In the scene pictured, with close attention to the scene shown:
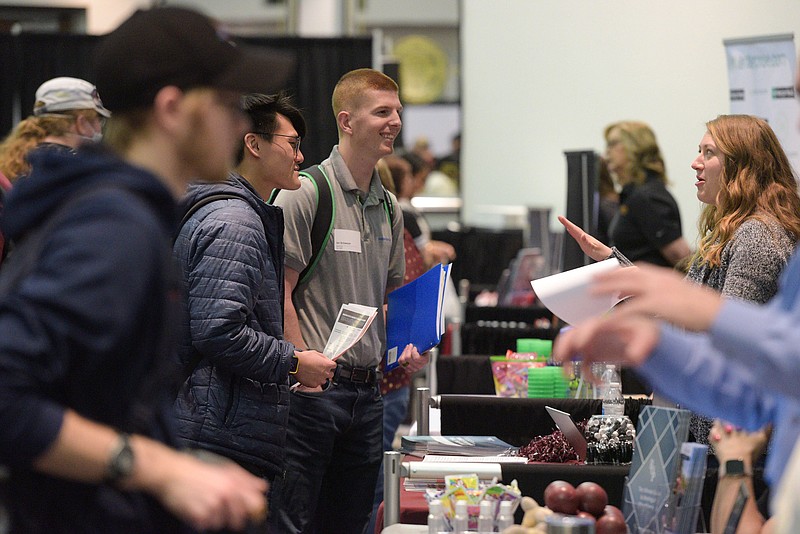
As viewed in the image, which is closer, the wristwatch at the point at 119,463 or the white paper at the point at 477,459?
the wristwatch at the point at 119,463

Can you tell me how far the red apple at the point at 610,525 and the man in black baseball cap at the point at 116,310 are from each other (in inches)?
29.7

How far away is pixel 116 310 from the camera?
116 cm

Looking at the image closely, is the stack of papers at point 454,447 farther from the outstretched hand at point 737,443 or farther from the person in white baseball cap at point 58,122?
the person in white baseball cap at point 58,122

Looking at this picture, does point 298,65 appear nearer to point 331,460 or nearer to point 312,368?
point 331,460

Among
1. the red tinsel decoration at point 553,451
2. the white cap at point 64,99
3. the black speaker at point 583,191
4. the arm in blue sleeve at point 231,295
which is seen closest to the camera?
the arm in blue sleeve at point 231,295

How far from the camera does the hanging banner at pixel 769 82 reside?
15.8 ft

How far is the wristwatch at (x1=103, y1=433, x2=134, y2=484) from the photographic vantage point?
1174 mm

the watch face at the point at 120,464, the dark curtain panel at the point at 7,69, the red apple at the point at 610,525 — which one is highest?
the dark curtain panel at the point at 7,69

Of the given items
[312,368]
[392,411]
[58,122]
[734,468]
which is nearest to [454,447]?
[312,368]

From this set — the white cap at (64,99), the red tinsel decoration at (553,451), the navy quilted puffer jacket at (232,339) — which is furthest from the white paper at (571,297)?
the white cap at (64,99)

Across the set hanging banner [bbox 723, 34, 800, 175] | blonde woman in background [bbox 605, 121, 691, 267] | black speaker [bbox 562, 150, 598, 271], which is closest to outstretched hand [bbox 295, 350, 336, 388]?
blonde woman in background [bbox 605, 121, 691, 267]

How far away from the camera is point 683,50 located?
24.0 feet

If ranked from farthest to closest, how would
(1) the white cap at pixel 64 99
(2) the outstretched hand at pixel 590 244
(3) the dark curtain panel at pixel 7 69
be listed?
(3) the dark curtain panel at pixel 7 69 → (1) the white cap at pixel 64 99 → (2) the outstretched hand at pixel 590 244

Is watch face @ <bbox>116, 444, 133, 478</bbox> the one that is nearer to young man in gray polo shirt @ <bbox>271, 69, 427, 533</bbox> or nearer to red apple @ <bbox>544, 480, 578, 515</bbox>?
red apple @ <bbox>544, 480, 578, 515</bbox>
